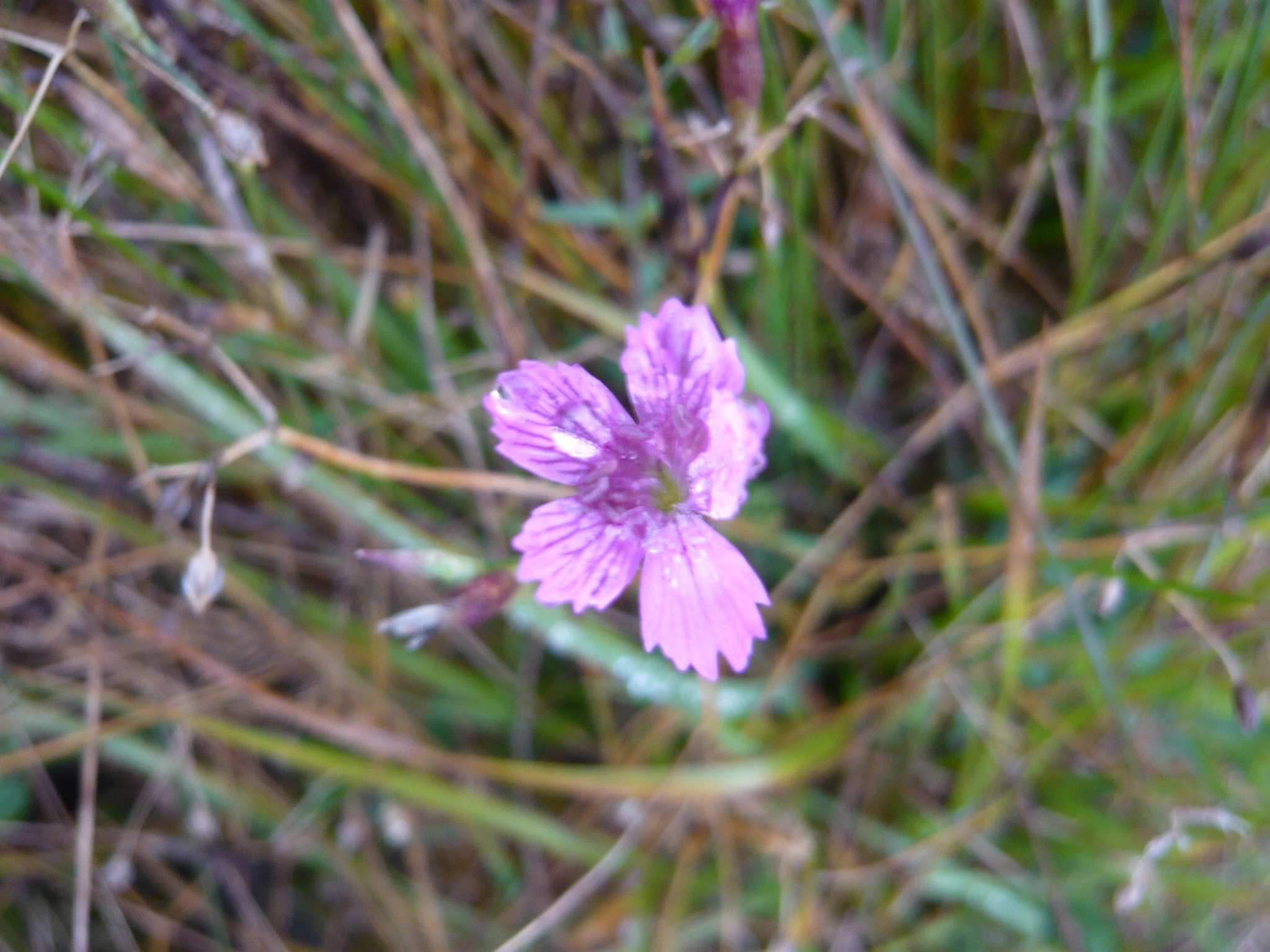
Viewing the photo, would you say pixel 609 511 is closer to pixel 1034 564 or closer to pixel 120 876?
pixel 1034 564

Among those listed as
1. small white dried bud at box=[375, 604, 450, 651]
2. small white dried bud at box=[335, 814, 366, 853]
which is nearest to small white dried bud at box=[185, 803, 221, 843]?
small white dried bud at box=[335, 814, 366, 853]

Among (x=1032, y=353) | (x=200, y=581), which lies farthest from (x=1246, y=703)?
(x=200, y=581)

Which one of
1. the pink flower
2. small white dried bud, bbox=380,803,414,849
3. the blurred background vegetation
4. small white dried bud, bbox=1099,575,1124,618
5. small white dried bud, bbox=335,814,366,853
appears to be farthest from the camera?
small white dried bud, bbox=335,814,366,853

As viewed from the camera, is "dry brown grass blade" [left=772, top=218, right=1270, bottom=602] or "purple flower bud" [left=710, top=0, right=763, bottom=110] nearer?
"purple flower bud" [left=710, top=0, right=763, bottom=110]

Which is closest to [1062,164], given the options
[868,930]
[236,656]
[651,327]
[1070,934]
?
[651,327]

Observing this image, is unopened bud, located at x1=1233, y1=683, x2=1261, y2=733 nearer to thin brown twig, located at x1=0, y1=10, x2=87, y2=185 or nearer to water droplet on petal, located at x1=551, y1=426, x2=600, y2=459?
water droplet on petal, located at x1=551, y1=426, x2=600, y2=459

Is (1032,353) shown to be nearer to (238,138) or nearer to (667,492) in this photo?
(667,492)

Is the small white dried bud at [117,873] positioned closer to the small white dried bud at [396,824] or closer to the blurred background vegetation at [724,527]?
the blurred background vegetation at [724,527]
